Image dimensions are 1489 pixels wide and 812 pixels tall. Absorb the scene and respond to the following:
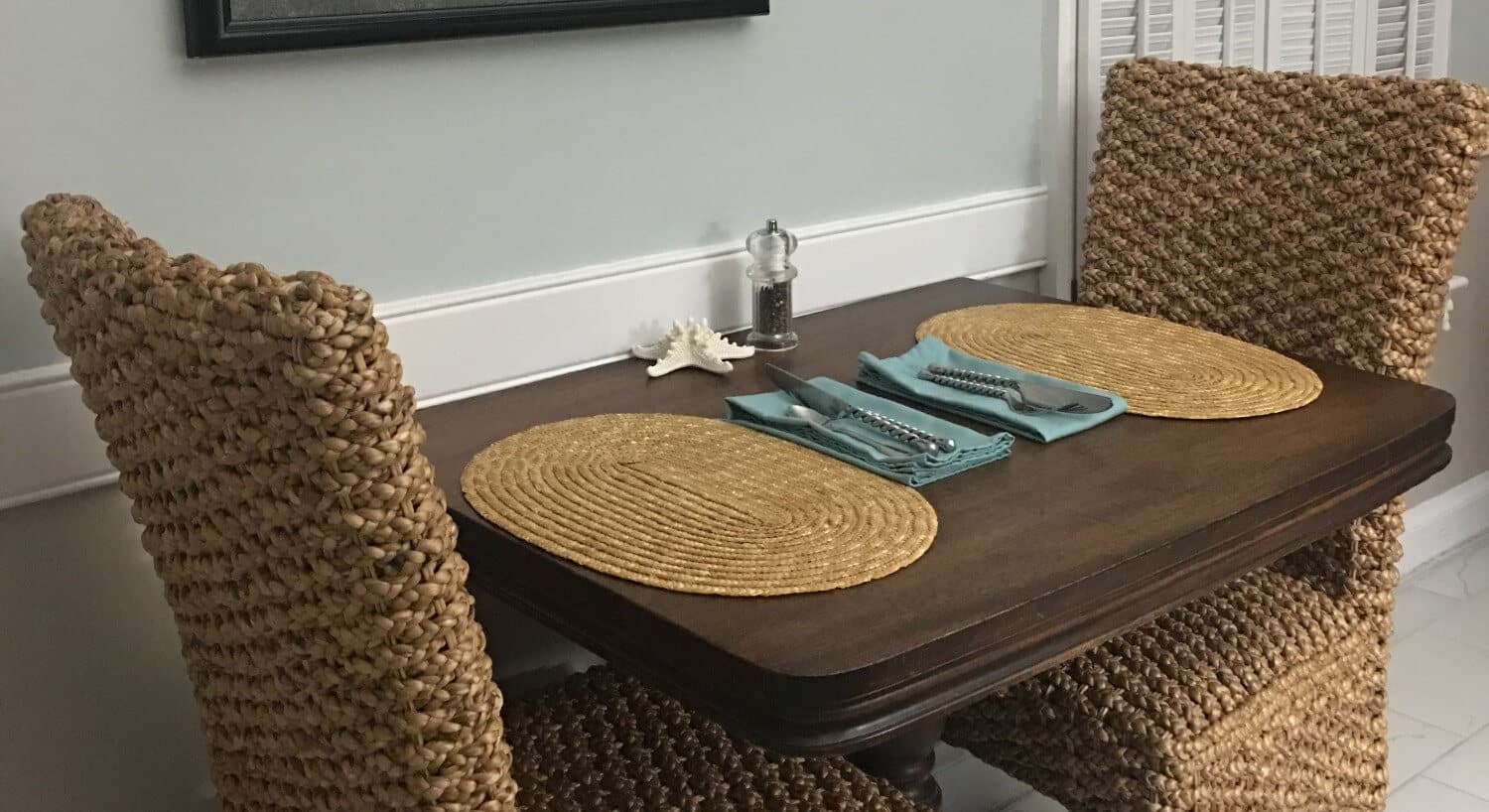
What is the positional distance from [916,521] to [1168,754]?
42 centimetres

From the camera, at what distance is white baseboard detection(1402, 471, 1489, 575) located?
2.92 m

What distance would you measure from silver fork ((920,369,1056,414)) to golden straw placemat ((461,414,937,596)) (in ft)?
0.77

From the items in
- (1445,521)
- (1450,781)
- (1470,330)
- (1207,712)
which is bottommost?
(1450,781)

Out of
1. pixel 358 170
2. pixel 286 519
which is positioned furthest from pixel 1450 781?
pixel 286 519

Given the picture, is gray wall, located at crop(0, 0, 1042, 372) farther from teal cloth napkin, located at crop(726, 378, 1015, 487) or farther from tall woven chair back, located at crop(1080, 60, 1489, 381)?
teal cloth napkin, located at crop(726, 378, 1015, 487)

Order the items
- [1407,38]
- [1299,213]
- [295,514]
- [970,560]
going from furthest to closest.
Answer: [1407,38] → [1299,213] → [970,560] → [295,514]

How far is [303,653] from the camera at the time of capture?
1006mm

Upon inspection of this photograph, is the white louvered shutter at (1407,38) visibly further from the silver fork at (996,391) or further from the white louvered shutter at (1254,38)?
the silver fork at (996,391)

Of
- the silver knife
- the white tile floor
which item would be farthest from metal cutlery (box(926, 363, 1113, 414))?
the white tile floor

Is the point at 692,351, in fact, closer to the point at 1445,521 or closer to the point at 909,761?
the point at 909,761

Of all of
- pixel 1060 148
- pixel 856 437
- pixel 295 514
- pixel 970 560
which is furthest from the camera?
pixel 1060 148

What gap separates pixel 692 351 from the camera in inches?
68.7

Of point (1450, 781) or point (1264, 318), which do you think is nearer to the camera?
point (1264, 318)

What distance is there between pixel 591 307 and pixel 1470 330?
6.50 ft
